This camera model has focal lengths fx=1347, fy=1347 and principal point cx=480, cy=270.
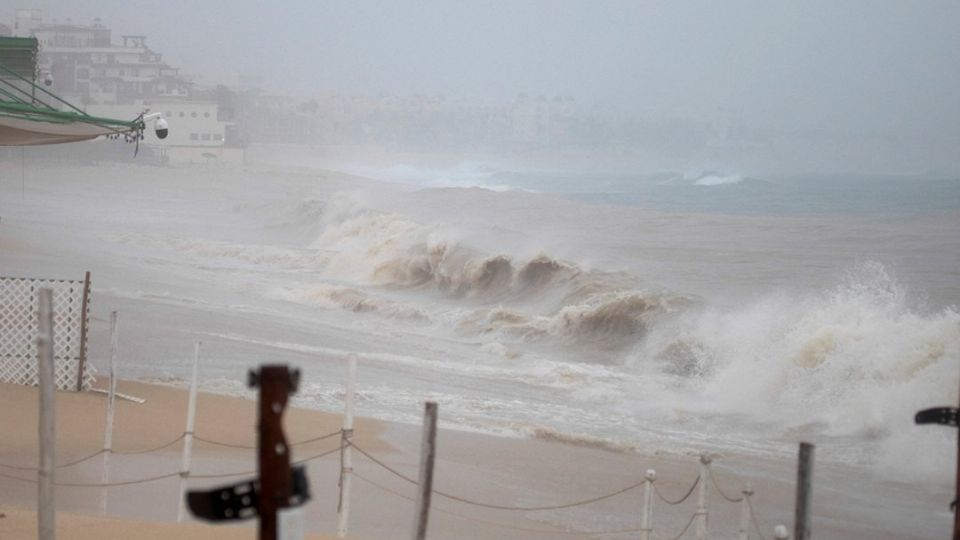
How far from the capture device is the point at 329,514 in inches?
306

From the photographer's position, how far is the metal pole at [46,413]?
15.6 ft

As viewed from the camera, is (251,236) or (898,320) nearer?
(898,320)

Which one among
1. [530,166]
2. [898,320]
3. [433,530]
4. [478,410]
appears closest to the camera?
[433,530]

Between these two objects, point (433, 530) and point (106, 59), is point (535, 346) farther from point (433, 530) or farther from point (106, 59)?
point (106, 59)

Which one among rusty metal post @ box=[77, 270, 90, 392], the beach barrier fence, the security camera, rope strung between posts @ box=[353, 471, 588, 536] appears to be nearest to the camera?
the beach barrier fence

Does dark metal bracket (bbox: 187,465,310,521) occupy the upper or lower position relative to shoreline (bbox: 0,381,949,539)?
upper

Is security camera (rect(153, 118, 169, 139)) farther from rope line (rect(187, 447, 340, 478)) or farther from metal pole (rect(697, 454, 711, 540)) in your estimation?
metal pole (rect(697, 454, 711, 540))

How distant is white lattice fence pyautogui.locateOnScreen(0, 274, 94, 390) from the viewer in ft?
34.3

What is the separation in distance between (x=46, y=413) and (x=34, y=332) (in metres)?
5.89

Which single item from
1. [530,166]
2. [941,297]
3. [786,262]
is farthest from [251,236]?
[530,166]

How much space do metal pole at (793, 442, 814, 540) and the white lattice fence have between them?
6.72 m

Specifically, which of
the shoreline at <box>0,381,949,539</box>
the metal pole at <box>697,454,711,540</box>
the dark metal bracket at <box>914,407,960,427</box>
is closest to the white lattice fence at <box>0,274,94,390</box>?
the shoreline at <box>0,381,949,539</box>

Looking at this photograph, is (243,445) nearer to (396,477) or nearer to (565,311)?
(396,477)

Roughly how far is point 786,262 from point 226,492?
104 ft
